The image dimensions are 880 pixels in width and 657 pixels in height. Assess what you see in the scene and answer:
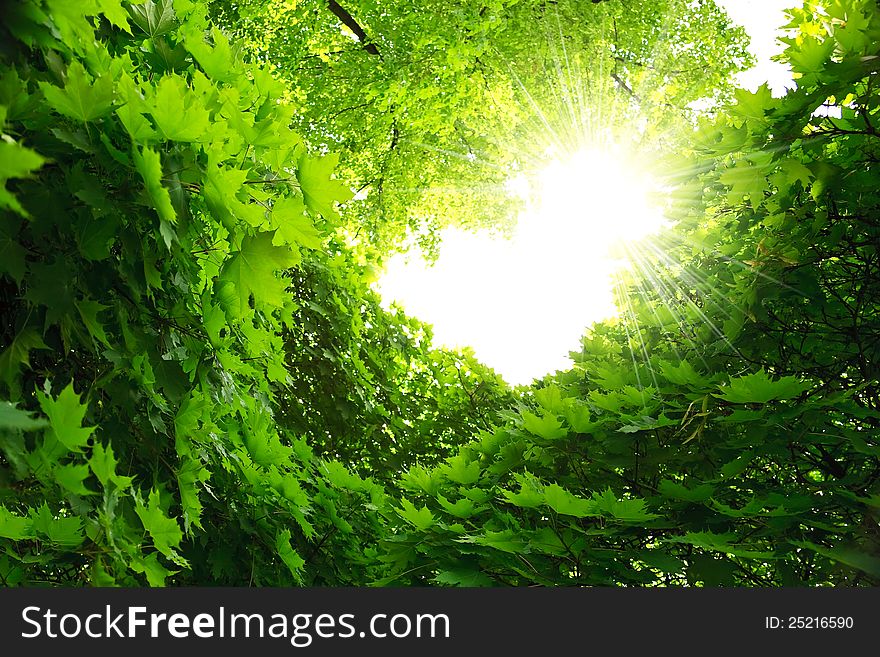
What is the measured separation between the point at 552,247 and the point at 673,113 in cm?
356

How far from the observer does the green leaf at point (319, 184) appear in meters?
1.75

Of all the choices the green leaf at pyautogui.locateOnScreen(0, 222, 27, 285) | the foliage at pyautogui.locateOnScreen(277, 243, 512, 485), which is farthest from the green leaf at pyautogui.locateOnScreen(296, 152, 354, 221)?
the foliage at pyautogui.locateOnScreen(277, 243, 512, 485)

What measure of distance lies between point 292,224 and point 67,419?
2.24 ft

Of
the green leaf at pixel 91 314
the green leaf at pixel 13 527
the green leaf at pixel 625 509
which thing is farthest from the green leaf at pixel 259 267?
the green leaf at pixel 625 509

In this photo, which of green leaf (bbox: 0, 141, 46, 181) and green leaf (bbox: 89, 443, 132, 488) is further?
green leaf (bbox: 89, 443, 132, 488)

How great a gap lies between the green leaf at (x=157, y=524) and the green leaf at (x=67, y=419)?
0.33 m

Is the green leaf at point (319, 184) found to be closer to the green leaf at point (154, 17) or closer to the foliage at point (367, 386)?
the green leaf at point (154, 17)

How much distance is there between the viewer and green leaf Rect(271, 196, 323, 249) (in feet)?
5.37

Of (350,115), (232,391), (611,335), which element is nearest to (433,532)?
(232,391)

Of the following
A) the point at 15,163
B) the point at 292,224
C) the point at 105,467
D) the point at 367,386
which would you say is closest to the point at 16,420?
the point at 15,163

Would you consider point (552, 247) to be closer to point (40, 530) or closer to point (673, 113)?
point (673, 113)

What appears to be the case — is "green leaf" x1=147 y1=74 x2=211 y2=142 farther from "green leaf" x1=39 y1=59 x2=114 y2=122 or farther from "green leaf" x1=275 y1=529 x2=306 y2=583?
"green leaf" x1=275 y1=529 x2=306 y2=583

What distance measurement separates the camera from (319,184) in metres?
1.77

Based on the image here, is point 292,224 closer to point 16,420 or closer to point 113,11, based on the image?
point 113,11
